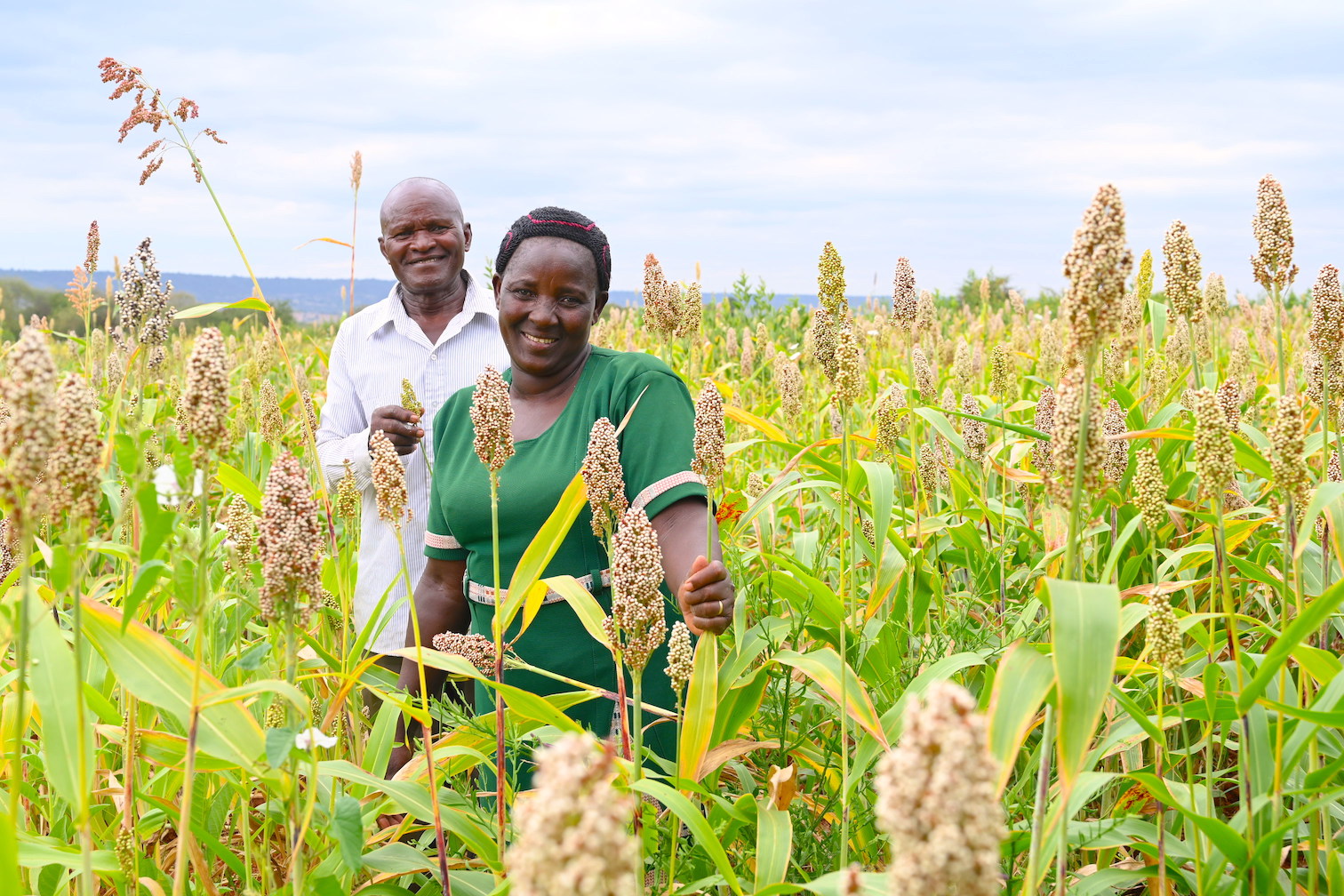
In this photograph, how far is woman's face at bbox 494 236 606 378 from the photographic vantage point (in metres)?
3.05

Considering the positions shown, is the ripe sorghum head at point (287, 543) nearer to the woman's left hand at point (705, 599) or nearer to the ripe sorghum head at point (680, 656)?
the ripe sorghum head at point (680, 656)

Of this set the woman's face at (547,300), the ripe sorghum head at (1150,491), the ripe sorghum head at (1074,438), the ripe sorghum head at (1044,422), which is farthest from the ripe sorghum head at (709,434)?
the woman's face at (547,300)

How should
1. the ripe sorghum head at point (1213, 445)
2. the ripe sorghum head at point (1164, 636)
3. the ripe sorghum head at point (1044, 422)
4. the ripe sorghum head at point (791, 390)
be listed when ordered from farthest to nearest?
1. the ripe sorghum head at point (791, 390)
2. the ripe sorghum head at point (1044, 422)
3. the ripe sorghum head at point (1164, 636)
4. the ripe sorghum head at point (1213, 445)

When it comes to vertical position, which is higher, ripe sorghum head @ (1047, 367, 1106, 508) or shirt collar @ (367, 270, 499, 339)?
shirt collar @ (367, 270, 499, 339)

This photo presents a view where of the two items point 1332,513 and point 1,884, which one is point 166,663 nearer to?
point 1,884

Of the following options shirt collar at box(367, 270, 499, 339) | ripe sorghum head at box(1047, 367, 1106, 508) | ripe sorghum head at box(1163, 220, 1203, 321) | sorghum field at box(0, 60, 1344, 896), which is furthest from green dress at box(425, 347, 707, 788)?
ripe sorghum head at box(1047, 367, 1106, 508)

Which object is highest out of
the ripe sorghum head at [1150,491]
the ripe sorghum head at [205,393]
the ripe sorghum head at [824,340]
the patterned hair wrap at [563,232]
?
the patterned hair wrap at [563,232]

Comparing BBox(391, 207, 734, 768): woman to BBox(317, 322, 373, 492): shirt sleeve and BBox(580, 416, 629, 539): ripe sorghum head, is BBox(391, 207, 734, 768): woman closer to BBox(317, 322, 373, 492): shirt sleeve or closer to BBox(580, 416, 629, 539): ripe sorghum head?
BBox(580, 416, 629, 539): ripe sorghum head

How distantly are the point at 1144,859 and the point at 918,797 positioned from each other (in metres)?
2.12

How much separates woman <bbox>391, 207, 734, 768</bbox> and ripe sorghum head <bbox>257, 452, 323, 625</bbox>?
4.84 ft

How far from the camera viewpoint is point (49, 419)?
1053 millimetres

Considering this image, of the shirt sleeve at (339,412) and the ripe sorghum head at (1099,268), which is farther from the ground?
the ripe sorghum head at (1099,268)

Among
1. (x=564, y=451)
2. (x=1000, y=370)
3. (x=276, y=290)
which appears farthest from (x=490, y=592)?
(x=276, y=290)

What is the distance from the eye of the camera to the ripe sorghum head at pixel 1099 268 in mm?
1212
